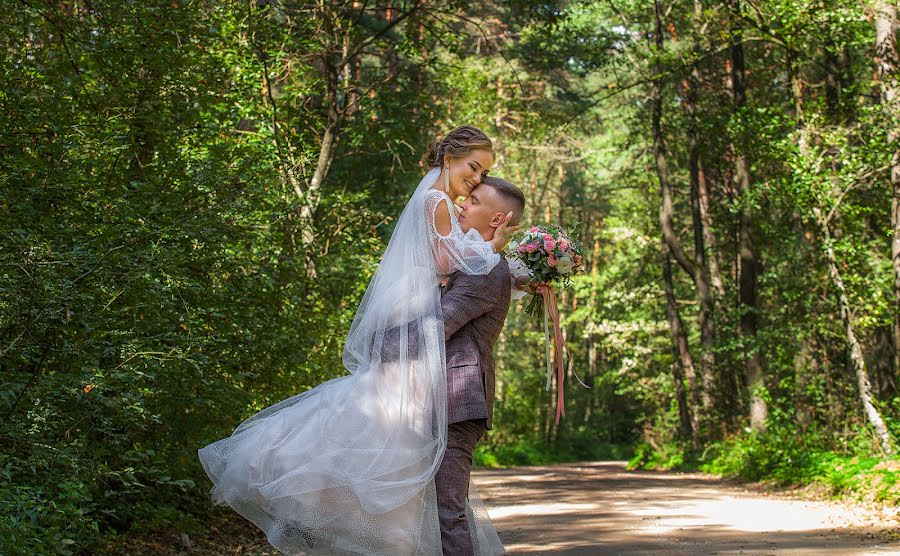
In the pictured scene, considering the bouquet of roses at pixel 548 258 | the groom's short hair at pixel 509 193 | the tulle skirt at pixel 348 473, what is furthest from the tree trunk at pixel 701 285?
the tulle skirt at pixel 348 473

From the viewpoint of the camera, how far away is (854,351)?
1488 cm

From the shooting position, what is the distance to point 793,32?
1642 centimetres

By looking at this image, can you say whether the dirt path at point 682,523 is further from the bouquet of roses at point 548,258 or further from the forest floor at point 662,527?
the bouquet of roses at point 548,258

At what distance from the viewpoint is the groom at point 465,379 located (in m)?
4.89

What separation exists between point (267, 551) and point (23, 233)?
4.37 metres

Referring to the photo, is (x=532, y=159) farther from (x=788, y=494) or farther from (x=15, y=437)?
(x=15, y=437)

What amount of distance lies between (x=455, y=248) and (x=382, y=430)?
0.96m

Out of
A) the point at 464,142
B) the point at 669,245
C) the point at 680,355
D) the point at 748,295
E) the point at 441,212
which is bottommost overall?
the point at 680,355

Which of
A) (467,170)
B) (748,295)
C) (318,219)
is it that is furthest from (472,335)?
(748,295)

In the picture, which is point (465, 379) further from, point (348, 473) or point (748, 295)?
point (748, 295)

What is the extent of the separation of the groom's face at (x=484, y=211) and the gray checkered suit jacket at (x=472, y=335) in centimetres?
31

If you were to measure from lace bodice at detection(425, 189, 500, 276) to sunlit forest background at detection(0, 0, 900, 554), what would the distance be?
6.61 feet

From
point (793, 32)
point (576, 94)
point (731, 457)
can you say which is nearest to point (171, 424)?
point (793, 32)

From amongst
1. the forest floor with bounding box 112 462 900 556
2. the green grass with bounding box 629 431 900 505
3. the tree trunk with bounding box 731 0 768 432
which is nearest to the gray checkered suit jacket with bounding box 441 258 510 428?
the forest floor with bounding box 112 462 900 556
